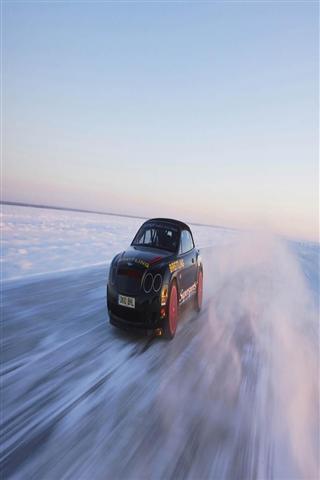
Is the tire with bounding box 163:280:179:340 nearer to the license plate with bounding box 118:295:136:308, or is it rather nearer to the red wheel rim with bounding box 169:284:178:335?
the red wheel rim with bounding box 169:284:178:335

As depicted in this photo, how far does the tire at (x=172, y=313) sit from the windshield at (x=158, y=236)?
102 cm

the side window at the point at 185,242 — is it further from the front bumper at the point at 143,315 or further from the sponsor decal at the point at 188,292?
the front bumper at the point at 143,315

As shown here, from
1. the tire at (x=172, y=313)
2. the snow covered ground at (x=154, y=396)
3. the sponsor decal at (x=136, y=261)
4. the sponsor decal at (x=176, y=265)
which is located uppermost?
the sponsor decal at (x=136, y=261)

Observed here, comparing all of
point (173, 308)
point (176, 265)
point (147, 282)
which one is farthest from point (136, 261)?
point (173, 308)

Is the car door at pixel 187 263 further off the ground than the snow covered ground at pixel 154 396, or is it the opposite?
the car door at pixel 187 263

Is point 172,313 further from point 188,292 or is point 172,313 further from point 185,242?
point 185,242

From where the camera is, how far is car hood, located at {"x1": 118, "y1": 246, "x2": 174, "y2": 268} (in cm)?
501

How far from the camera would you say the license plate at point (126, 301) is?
4801 millimetres

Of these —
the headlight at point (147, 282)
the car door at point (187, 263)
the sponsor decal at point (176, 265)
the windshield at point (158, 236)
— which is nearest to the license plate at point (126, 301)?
the headlight at point (147, 282)

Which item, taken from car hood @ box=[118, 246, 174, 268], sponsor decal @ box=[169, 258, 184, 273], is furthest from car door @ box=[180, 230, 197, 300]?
car hood @ box=[118, 246, 174, 268]

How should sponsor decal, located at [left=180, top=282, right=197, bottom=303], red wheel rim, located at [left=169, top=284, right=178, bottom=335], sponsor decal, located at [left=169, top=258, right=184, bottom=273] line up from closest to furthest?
red wheel rim, located at [left=169, top=284, right=178, bottom=335] → sponsor decal, located at [left=169, top=258, right=184, bottom=273] → sponsor decal, located at [left=180, top=282, right=197, bottom=303]

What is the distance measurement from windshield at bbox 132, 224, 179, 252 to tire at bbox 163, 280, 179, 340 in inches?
40.2

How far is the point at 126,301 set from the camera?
486cm

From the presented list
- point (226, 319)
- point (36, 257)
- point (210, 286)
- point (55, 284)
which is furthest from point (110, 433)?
point (36, 257)
